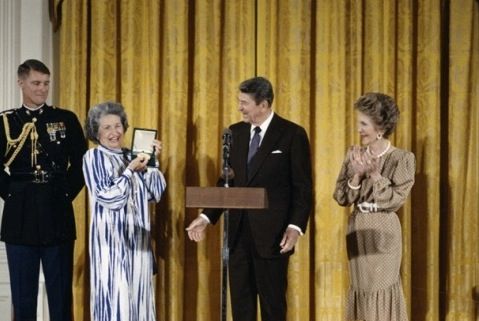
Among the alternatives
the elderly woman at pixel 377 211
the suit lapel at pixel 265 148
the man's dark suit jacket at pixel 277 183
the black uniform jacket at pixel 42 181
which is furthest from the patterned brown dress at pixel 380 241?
the black uniform jacket at pixel 42 181

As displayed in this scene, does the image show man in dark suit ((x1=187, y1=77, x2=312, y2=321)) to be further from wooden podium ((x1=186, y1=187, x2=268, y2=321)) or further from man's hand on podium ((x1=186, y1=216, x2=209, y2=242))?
wooden podium ((x1=186, y1=187, x2=268, y2=321))

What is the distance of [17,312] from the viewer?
13.6ft

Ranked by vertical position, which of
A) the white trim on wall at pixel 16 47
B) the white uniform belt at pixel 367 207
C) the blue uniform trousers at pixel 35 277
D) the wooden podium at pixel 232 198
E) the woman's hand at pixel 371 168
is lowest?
the blue uniform trousers at pixel 35 277

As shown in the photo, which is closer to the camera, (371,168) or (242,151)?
(371,168)

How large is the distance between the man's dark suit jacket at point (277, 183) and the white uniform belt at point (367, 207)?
24cm

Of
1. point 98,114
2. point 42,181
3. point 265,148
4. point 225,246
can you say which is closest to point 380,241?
point 265,148

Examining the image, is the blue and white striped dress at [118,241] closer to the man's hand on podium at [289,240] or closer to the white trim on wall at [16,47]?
the man's hand on podium at [289,240]

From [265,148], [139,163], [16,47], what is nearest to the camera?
[139,163]

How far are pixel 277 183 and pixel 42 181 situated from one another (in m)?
1.13

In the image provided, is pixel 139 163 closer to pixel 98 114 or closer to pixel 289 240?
pixel 98 114

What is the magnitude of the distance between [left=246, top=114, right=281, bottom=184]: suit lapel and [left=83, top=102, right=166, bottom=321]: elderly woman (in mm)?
494

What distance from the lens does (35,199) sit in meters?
4.10

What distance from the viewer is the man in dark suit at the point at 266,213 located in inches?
157

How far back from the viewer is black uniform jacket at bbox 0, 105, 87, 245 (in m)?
4.07
